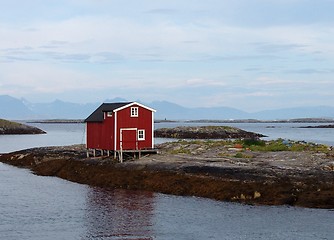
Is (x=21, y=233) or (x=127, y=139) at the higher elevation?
(x=127, y=139)

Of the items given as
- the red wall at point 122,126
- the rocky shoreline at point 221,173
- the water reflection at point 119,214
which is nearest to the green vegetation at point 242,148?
the rocky shoreline at point 221,173

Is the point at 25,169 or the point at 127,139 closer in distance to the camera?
the point at 127,139

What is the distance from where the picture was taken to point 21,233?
91.1 ft

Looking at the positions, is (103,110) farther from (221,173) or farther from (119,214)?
(119,214)

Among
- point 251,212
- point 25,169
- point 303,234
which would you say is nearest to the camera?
point 303,234

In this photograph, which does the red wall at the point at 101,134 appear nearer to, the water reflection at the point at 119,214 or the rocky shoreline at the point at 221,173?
the rocky shoreline at the point at 221,173

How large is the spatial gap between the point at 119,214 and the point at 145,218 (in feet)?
6.60

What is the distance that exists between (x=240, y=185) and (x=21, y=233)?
1563 cm

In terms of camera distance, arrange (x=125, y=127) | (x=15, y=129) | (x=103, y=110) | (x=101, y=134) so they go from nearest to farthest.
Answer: (x=125, y=127) < (x=103, y=110) < (x=101, y=134) < (x=15, y=129)

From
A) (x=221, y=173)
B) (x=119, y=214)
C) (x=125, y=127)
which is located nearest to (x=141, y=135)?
(x=125, y=127)

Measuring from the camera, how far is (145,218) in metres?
31.3

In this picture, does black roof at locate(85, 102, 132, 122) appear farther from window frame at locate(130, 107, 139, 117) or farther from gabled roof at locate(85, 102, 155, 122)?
window frame at locate(130, 107, 139, 117)

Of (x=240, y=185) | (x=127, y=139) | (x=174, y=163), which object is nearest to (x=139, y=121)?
(x=127, y=139)

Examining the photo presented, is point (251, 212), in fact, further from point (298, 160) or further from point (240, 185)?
point (298, 160)
